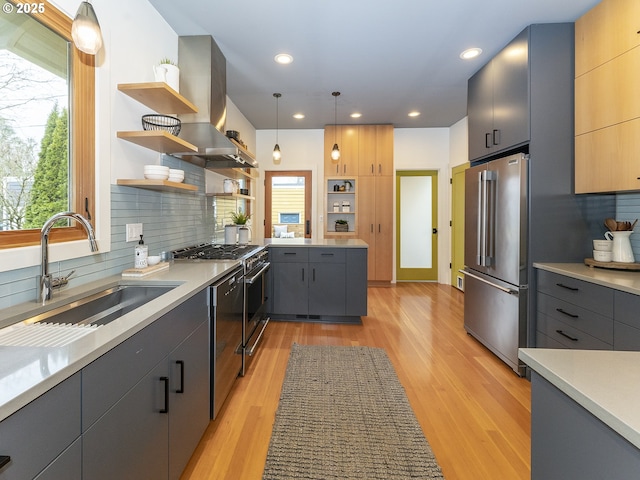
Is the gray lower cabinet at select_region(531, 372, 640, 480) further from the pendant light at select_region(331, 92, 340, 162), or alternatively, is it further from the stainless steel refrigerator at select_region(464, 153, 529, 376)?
the pendant light at select_region(331, 92, 340, 162)

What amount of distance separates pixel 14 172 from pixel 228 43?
7.26 feet

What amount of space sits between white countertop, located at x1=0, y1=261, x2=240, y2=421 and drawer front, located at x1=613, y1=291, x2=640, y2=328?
7.37ft

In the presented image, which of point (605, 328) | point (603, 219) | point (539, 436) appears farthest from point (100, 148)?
point (603, 219)

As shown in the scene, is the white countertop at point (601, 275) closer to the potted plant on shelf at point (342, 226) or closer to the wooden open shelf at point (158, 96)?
the wooden open shelf at point (158, 96)

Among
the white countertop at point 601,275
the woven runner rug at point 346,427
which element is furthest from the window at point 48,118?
the white countertop at point 601,275

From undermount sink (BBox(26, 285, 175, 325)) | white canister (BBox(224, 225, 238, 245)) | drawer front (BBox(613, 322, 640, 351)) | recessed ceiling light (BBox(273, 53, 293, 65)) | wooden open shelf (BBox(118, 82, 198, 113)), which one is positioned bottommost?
drawer front (BBox(613, 322, 640, 351))

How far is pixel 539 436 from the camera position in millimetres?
762

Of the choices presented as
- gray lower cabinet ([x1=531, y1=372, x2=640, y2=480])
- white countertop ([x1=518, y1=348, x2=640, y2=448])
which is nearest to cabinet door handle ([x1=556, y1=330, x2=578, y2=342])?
white countertop ([x1=518, y1=348, x2=640, y2=448])

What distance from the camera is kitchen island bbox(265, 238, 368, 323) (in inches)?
137

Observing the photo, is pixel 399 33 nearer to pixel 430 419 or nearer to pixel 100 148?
pixel 100 148

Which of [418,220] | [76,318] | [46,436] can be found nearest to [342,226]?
[418,220]

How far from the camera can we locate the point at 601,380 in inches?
25.5

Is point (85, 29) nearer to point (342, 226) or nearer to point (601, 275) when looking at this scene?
point (601, 275)

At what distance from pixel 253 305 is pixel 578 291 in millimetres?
2355
